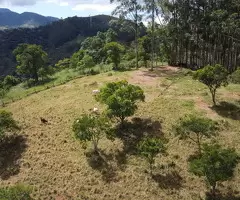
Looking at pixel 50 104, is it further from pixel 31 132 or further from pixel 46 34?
pixel 46 34

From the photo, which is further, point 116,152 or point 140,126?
point 140,126

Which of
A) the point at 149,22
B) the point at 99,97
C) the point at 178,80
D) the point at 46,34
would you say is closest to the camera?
the point at 99,97

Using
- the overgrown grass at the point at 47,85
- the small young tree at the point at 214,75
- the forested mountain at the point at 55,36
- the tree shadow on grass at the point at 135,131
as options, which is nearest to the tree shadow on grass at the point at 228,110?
the small young tree at the point at 214,75

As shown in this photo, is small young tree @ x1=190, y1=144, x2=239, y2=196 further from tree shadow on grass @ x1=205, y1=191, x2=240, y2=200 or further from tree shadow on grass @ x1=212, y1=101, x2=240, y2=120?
tree shadow on grass @ x1=212, y1=101, x2=240, y2=120

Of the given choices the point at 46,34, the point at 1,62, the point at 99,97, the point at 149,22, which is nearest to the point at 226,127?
the point at 99,97

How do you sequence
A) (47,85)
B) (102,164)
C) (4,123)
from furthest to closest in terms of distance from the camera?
(47,85)
(4,123)
(102,164)

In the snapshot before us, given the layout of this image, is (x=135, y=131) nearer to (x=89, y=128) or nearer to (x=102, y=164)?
(x=89, y=128)

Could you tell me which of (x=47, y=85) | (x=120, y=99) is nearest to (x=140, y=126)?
(x=120, y=99)
